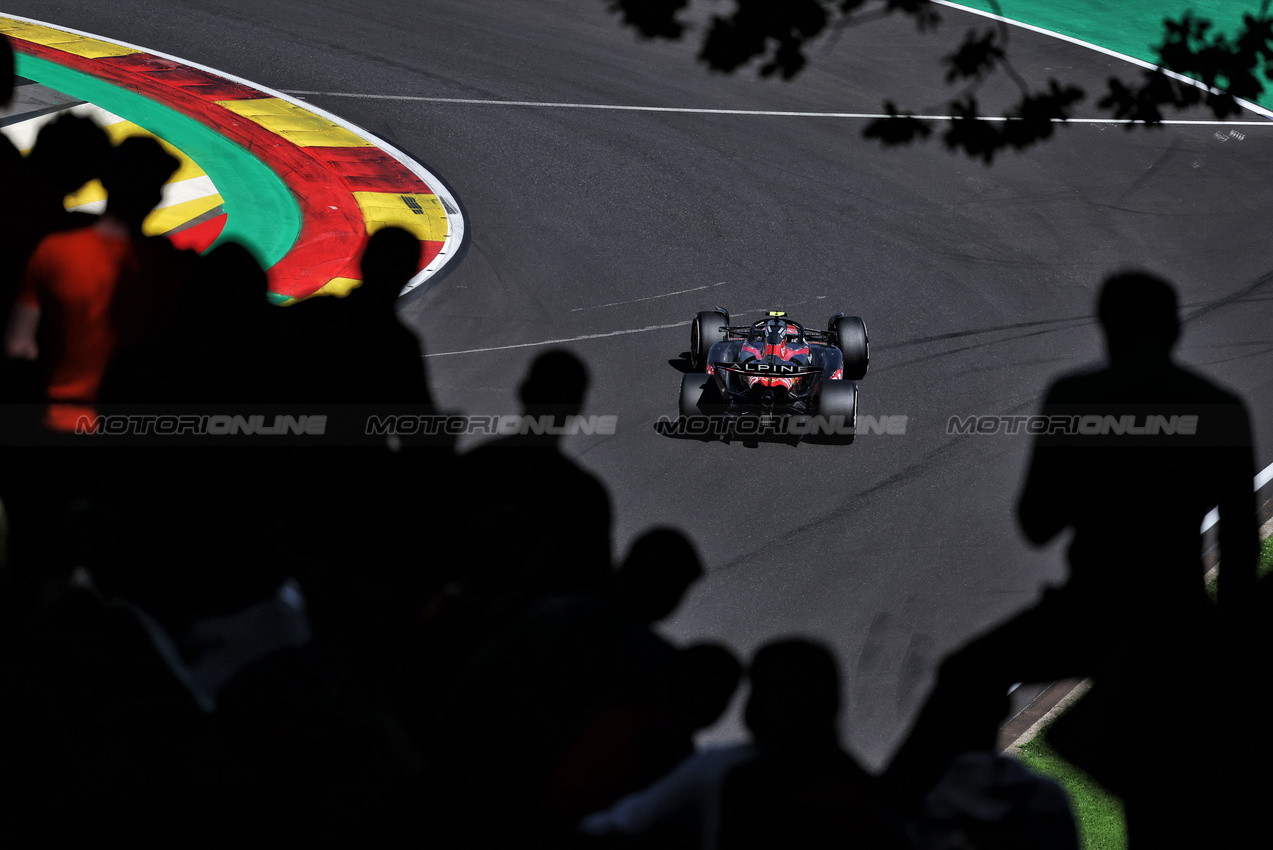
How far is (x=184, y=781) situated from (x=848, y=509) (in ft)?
16.2

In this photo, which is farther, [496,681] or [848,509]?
[848,509]

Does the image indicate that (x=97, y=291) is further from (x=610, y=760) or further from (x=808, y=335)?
(x=808, y=335)

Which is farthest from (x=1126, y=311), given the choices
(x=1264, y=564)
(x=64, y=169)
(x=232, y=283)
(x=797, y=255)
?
(x=797, y=255)

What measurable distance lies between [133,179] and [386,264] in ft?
3.80

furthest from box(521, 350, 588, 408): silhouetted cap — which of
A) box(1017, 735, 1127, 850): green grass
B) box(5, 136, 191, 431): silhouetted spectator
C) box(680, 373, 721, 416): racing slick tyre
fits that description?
box(1017, 735, 1127, 850): green grass

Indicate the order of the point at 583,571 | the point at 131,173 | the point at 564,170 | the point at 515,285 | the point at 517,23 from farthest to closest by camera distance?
1. the point at 517,23
2. the point at 564,170
3. the point at 515,285
4. the point at 583,571
5. the point at 131,173

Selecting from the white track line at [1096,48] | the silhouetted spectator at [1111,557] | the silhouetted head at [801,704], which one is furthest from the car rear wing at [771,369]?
the white track line at [1096,48]

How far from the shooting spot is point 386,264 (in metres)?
5.30

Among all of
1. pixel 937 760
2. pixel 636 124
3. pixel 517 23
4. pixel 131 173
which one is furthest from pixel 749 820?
pixel 517 23

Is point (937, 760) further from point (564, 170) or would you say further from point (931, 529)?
point (564, 170)

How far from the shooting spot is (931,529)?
7137 mm

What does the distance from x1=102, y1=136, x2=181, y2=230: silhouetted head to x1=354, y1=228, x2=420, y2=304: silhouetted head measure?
3.10ft

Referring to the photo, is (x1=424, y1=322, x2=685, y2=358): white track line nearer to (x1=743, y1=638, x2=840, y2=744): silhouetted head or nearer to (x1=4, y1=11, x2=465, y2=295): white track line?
(x1=4, y1=11, x2=465, y2=295): white track line

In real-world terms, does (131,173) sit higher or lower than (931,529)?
higher
